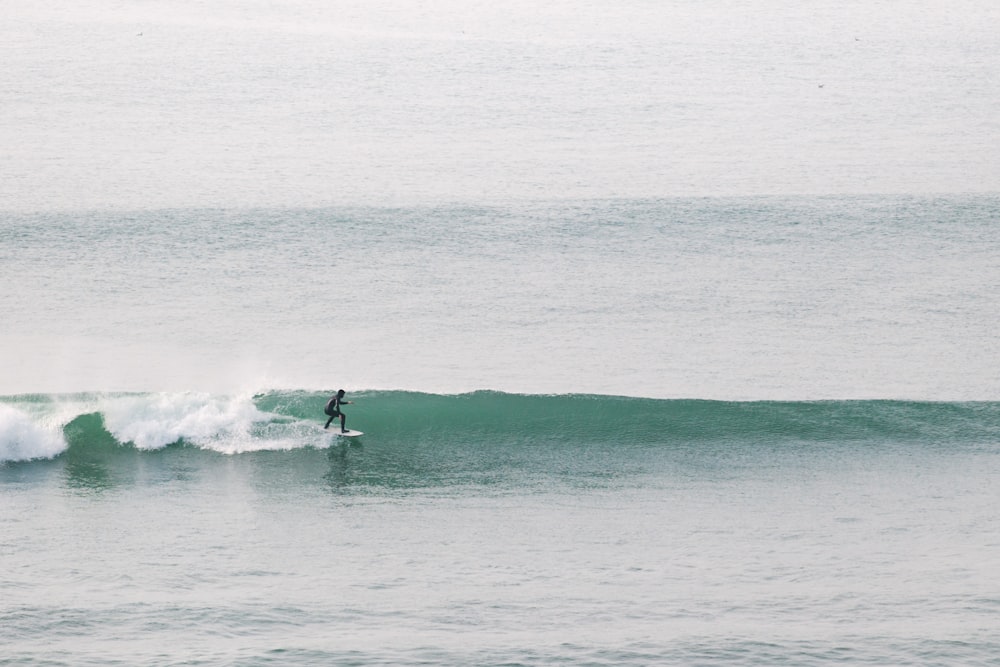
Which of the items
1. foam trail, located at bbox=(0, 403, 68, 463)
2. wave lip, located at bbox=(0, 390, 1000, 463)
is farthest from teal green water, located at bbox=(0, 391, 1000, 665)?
foam trail, located at bbox=(0, 403, 68, 463)

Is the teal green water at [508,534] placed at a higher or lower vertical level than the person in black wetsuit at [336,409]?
lower

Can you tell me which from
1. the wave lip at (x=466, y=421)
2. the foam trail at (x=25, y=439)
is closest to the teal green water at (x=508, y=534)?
the wave lip at (x=466, y=421)

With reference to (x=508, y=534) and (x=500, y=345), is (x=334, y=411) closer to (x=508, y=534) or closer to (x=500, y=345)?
(x=508, y=534)

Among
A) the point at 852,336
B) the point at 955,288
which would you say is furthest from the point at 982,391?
the point at 955,288

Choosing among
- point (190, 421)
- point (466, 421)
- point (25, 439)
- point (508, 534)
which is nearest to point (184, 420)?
point (190, 421)

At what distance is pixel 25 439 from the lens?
15.8m

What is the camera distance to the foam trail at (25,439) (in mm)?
15656

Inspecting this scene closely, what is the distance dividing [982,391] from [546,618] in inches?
385

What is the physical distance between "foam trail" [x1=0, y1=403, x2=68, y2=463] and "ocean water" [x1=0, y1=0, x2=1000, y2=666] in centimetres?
5

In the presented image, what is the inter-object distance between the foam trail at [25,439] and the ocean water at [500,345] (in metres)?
0.05

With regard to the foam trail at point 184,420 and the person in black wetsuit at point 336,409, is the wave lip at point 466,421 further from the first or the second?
the person in black wetsuit at point 336,409

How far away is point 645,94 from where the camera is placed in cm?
4109

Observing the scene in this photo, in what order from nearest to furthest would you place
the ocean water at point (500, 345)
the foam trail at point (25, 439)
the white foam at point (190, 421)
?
Result: 1. the ocean water at point (500, 345)
2. the foam trail at point (25, 439)
3. the white foam at point (190, 421)

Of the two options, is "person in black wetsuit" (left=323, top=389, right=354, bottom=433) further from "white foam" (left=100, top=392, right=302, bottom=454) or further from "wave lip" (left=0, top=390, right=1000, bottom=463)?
"white foam" (left=100, top=392, right=302, bottom=454)
